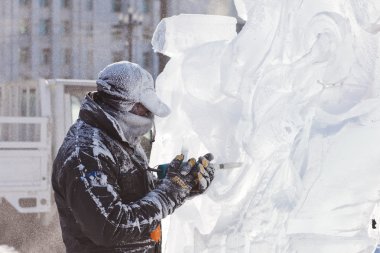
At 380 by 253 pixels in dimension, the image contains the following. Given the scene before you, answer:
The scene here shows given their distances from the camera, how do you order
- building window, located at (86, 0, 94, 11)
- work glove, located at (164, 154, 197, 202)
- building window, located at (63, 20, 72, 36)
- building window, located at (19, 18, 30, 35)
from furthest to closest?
building window, located at (19, 18, 30, 35), building window, located at (63, 20, 72, 36), building window, located at (86, 0, 94, 11), work glove, located at (164, 154, 197, 202)

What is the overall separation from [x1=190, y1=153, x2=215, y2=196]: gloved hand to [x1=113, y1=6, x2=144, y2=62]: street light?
412 inches

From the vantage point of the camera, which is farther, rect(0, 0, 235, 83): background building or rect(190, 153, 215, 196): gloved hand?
rect(0, 0, 235, 83): background building

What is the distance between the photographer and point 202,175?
1.84 meters

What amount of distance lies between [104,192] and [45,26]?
15207 mm

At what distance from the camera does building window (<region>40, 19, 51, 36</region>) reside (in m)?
16.2

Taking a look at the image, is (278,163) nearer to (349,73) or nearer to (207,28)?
(349,73)

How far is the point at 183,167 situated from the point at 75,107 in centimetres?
494

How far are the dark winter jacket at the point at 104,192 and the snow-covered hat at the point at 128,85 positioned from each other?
0.19 feet

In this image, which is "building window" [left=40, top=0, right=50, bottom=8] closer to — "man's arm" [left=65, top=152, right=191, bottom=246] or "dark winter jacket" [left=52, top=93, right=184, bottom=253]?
"dark winter jacket" [left=52, top=93, right=184, bottom=253]

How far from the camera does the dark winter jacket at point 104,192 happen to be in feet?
5.48

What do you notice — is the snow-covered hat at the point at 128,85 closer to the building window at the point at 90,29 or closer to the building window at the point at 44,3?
the building window at the point at 90,29

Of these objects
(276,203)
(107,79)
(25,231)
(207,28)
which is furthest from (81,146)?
(25,231)

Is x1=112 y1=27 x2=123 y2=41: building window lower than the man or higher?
lower

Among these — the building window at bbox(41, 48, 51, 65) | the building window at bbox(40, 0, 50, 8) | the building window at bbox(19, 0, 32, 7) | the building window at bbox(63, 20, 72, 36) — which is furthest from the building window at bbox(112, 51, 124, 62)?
the building window at bbox(40, 0, 50, 8)
